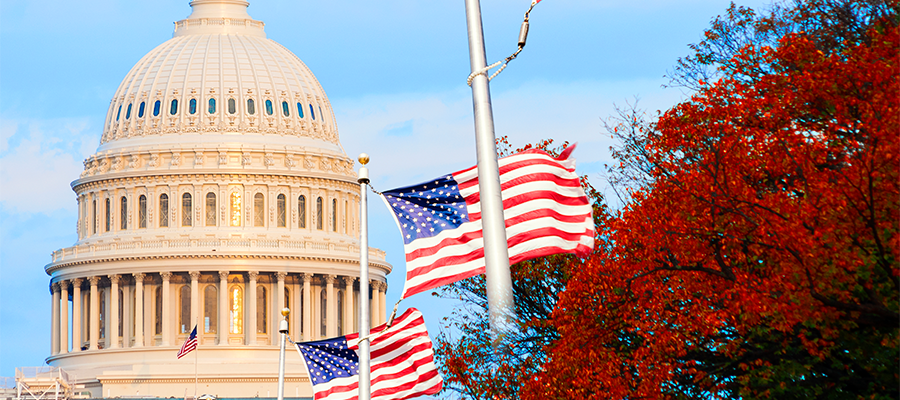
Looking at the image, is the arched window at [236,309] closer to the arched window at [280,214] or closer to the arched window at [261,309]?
the arched window at [261,309]

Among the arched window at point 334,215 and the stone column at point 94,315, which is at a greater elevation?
the arched window at point 334,215

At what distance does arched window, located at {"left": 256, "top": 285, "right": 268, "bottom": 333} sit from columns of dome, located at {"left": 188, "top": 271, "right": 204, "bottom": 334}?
479 centimetres

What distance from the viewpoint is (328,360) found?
40.5 meters

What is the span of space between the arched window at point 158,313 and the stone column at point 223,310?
4749mm

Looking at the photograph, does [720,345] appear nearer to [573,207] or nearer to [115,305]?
[573,207]

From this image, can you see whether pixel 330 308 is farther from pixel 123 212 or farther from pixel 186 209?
pixel 123 212

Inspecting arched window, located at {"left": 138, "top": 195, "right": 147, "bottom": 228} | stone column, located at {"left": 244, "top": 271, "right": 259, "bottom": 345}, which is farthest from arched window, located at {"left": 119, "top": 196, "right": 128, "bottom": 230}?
stone column, located at {"left": 244, "top": 271, "right": 259, "bottom": 345}

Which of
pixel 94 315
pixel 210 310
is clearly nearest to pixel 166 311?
pixel 210 310

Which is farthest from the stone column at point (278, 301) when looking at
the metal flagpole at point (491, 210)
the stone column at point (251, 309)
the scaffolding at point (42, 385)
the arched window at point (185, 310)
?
the metal flagpole at point (491, 210)

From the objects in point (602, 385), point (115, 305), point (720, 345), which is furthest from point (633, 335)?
point (115, 305)

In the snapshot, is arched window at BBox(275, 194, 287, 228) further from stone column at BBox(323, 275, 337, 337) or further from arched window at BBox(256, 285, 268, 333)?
stone column at BBox(323, 275, 337, 337)

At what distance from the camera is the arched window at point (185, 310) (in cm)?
13565

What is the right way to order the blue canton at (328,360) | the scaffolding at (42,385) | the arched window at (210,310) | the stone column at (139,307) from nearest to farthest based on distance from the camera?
the blue canton at (328,360), the scaffolding at (42,385), the stone column at (139,307), the arched window at (210,310)

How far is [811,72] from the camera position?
33.0 m
